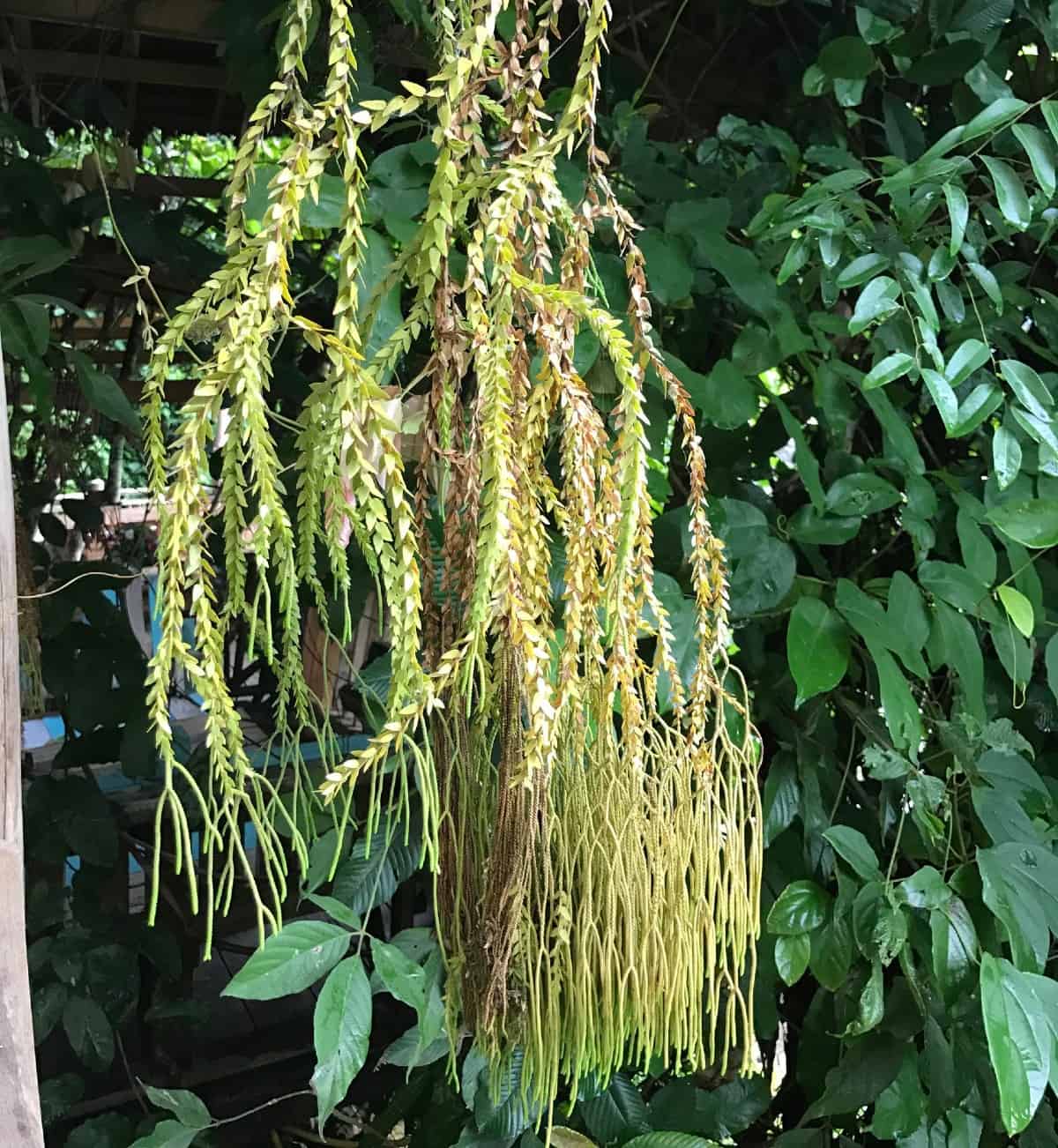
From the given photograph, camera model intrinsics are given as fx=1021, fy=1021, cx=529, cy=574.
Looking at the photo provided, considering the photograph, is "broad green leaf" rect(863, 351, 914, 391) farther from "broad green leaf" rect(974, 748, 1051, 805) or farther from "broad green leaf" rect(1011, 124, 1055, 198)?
"broad green leaf" rect(974, 748, 1051, 805)

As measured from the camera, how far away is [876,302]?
0.72 m

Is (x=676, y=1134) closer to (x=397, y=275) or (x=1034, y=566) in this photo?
(x=1034, y=566)

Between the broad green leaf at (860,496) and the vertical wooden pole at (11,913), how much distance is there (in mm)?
644

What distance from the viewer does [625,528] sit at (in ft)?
1.37

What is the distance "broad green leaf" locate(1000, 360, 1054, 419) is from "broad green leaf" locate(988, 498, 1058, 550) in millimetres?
72

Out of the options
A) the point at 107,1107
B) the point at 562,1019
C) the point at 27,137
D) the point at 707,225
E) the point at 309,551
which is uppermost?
the point at 27,137

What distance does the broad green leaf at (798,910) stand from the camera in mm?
819

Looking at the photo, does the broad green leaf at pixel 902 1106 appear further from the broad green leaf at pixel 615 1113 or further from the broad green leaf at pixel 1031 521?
the broad green leaf at pixel 1031 521

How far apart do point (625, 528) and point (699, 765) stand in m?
0.14

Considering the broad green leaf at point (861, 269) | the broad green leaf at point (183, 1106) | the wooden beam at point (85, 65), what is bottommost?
the broad green leaf at point (183, 1106)

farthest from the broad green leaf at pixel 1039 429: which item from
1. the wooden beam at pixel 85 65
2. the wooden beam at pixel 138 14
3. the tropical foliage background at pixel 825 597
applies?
the wooden beam at pixel 85 65

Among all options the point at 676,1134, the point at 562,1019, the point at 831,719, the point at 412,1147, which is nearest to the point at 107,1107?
the point at 412,1147

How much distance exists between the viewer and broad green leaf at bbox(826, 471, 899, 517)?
86 centimetres

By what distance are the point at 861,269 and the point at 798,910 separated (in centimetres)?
50
